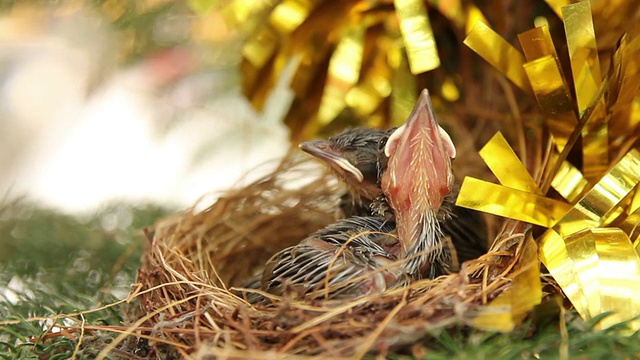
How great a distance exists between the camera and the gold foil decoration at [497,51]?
430 mm

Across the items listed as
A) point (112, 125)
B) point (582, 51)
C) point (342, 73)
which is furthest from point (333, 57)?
point (112, 125)

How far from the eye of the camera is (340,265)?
377mm

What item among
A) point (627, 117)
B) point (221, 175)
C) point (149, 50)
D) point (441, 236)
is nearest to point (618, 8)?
point (627, 117)

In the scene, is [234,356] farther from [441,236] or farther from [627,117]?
[627,117]

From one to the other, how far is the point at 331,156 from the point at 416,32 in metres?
0.11

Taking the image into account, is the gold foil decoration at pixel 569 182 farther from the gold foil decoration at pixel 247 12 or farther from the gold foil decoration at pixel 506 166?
the gold foil decoration at pixel 247 12

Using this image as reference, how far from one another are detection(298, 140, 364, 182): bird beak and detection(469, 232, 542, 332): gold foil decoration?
0.49 feet

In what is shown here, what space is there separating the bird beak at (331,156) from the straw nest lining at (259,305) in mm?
117

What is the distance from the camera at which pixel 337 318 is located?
12.7 inches

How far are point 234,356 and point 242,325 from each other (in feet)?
0.12

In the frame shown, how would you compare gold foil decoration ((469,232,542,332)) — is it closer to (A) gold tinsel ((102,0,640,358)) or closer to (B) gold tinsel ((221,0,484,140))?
(A) gold tinsel ((102,0,640,358))

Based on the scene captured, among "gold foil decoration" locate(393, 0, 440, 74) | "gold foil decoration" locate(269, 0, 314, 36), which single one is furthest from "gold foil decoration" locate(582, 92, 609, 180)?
"gold foil decoration" locate(269, 0, 314, 36)

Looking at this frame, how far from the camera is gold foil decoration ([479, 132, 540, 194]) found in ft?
1.32

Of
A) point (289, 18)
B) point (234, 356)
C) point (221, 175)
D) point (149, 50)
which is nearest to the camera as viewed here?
point (234, 356)
